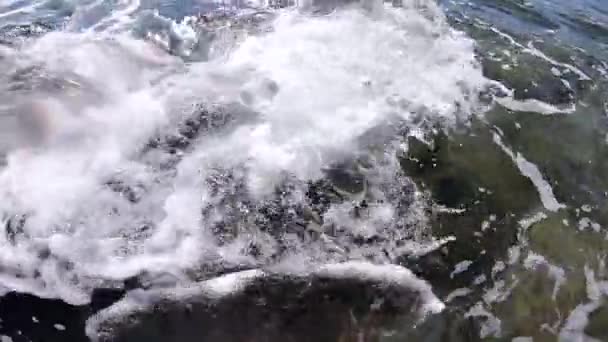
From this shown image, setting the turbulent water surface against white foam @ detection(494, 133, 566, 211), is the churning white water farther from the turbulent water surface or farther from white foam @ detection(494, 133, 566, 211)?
white foam @ detection(494, 133, 566, 211)

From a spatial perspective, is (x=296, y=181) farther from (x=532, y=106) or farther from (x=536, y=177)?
(x=532, y=106)

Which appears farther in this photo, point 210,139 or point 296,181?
point 210,139

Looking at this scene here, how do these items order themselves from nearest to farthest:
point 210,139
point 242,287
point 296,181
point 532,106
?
point 242,287, point 296,181, point 210,139, point 532,106

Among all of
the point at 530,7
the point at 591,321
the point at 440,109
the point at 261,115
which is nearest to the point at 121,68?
the point at 261,115

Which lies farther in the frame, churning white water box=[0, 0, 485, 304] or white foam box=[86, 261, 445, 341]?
churning white water box=[0, 0, 485, 304]

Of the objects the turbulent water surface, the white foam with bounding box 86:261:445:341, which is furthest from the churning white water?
the white foam with bounding box 86:261:445:341

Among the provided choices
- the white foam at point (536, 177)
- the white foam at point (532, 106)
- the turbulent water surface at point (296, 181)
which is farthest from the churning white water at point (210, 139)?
the white foam at point (536, 177)

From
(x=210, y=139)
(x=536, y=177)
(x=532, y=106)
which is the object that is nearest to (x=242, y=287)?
(x=210, y=139)
